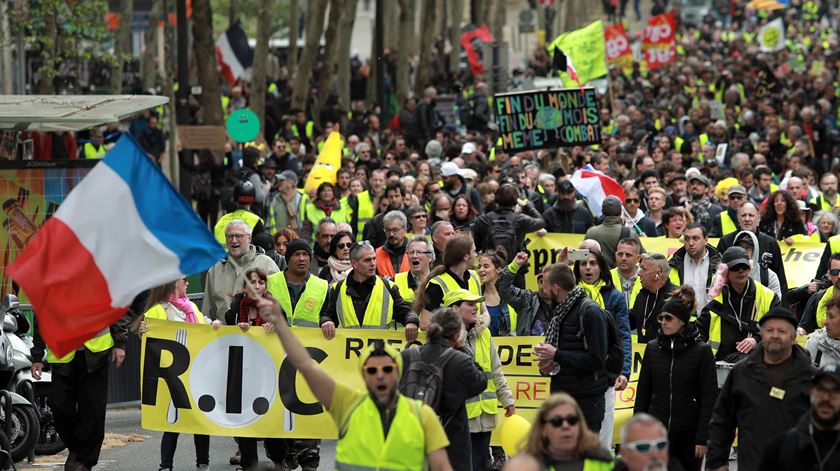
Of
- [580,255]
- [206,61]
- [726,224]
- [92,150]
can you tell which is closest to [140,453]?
[580,255]

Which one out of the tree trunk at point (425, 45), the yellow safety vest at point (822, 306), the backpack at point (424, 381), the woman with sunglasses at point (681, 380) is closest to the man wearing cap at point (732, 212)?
the yellow safety vest at point (822, 306)

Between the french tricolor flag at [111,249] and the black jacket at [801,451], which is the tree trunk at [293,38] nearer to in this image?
the french tricolor flag at [111,249]

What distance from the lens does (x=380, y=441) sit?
27.6 feet

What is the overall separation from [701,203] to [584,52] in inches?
356

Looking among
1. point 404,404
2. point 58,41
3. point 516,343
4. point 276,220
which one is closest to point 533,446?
point 404,404

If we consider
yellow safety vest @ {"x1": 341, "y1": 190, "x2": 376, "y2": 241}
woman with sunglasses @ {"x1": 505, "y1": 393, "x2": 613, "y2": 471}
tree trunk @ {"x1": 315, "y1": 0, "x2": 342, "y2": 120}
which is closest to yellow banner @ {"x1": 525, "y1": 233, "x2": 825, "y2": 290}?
yellow safety vest @ {"x1": 341, "y1": 190, "x2": 376, "y2": 241}

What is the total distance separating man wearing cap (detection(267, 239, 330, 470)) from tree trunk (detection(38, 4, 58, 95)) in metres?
14.8

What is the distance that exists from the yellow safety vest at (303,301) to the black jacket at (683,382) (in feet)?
10.0

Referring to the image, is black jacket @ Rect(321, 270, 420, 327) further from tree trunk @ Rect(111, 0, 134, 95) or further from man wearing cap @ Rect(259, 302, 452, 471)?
tree trunk @ Rect(111, 0, 134, 95)

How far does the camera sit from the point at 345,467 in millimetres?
8453

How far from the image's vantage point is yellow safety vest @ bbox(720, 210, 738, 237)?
17125 mm

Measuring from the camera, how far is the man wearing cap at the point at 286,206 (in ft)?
64.8

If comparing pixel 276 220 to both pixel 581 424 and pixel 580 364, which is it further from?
pixel 581 424

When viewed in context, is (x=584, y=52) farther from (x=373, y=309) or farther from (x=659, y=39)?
(x=659, y=39)
